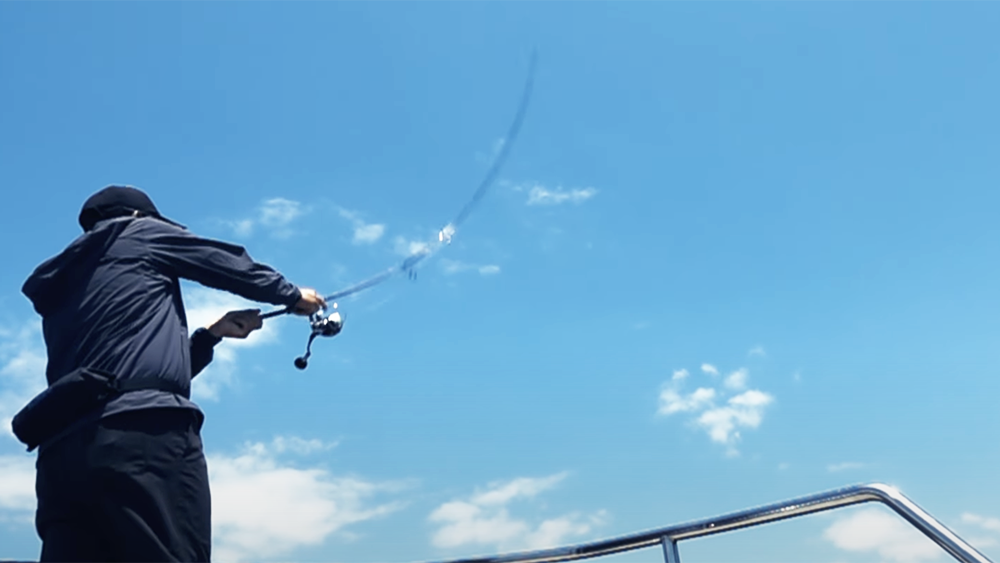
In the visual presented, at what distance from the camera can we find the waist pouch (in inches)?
114

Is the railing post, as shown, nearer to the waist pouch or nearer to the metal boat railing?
the metal boat railing

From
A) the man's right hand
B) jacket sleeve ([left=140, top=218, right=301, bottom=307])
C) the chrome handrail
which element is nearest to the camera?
the chrome handrail

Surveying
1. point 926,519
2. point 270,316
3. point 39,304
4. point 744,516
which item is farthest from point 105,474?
point 926,519

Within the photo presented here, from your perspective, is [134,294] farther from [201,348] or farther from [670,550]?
[670,550]

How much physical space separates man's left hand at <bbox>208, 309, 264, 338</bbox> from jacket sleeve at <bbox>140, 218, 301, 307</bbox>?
40 centimetres

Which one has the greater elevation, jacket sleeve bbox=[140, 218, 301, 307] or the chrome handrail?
jacket sleeve bbox=[140, 218, 301, 307]

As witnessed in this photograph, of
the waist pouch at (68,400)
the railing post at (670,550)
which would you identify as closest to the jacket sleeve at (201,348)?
the waist pouch at (68,400)

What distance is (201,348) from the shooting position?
12.2ft

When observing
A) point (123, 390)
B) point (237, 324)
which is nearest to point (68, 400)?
point (123, 390)

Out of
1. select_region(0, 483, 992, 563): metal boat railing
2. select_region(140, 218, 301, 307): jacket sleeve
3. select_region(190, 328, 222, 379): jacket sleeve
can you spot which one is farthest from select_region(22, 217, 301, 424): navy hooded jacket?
select_region(0, 483, 992, 563): metal boat railing

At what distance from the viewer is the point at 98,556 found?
2965 mm

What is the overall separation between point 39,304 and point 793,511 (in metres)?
2.66

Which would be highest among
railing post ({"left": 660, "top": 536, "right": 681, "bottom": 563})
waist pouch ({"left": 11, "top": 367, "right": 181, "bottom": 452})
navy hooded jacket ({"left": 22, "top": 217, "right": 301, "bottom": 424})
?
navy hooded jacket ({"left": 22, "top": 217, "right": 301, "bottom": 424})

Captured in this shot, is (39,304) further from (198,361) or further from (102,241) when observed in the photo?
(198,361)
